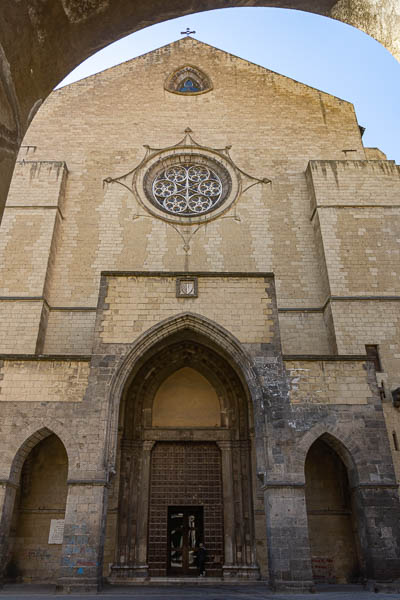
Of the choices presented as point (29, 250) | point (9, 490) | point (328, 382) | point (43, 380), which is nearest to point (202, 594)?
point (9, 490)

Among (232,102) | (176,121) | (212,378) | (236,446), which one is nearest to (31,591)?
(236,446)

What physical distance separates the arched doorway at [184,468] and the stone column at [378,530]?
2524mm

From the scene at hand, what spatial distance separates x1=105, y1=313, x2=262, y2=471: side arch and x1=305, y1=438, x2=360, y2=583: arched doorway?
6.69ft

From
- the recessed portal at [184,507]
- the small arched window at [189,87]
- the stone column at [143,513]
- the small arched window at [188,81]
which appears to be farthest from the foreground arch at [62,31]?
the small arched window at [189,87]

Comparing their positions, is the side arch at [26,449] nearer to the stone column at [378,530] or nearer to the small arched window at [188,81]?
the stone column at [378,530]

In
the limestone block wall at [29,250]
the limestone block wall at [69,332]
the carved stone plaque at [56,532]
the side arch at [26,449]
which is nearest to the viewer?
the side arch at [26,449]

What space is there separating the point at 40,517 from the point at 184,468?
3082 millimetres

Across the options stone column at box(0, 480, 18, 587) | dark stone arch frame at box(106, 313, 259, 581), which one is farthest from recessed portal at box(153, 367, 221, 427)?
stone column at box(0, 480, 18, 587)

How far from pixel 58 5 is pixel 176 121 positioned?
536 inches

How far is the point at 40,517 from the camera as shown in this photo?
991 cm

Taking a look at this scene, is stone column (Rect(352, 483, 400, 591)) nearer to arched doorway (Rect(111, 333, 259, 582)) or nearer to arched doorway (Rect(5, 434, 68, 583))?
arched doorway (Rect(111, 333, 259, 582))

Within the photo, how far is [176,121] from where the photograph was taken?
48.4 ft

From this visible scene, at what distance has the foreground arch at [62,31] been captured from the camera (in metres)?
1.71

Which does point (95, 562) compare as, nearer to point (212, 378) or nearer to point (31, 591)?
point (31, 591)
